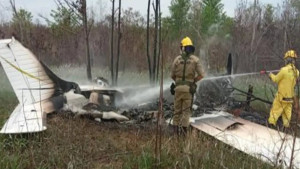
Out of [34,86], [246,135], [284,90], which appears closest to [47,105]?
[34,86]

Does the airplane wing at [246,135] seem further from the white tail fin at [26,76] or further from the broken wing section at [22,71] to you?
the broken wing section at [22,71]

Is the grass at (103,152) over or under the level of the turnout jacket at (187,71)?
under

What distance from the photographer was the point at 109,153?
17.4 ft

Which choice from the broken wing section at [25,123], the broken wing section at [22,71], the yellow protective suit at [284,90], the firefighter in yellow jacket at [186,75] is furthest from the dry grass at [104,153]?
the yellow protective suit at [284,90]

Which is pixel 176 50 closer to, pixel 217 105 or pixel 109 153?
pixel 217 105

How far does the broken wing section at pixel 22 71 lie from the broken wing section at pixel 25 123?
791mm

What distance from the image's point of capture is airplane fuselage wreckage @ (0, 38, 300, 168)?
5.93 m

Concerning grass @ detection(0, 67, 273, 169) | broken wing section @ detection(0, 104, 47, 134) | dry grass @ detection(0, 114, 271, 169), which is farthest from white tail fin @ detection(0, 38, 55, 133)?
dry grass @ detection(0, 114, 271, 169)

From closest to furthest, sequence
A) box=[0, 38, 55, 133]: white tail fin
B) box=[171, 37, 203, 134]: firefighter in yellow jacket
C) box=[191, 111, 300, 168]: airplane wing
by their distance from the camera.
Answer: box=[191, 111, 300, 168]: airplane wing, box=[171, 37, 203, 134]: firefighter in yellow jacket, box=[0, 38, 55, 133]: white tail fin

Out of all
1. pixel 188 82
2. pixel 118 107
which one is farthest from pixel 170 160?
pixel 118 107

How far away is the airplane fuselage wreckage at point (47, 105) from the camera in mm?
5930

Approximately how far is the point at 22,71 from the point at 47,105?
0.86 m

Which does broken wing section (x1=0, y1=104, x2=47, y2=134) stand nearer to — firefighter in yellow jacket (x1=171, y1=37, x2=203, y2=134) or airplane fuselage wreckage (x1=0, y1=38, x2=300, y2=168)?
airplane fuselage wreckage (x1=0, y1=38, x2=300, y2=168)

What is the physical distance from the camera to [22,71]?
25.0 feet
